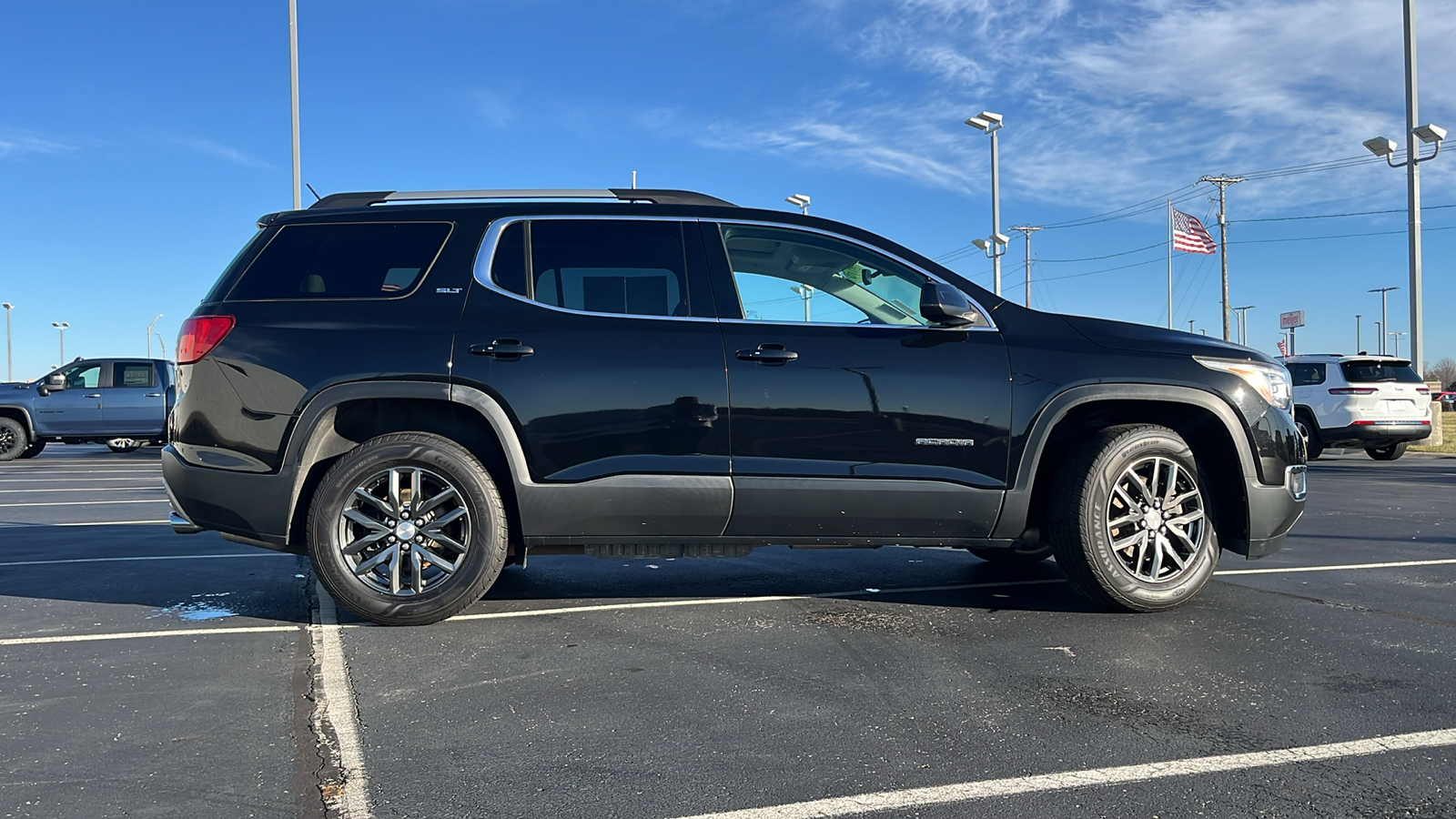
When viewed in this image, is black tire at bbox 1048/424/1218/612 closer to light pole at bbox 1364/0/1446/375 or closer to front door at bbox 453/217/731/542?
front door at bbox 453/217/731/542

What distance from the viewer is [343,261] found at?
4699 millimetres

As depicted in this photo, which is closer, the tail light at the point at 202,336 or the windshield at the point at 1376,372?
the tail light at the point at 202,336

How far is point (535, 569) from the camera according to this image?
6.17 metres

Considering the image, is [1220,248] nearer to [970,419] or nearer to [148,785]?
[970,419]

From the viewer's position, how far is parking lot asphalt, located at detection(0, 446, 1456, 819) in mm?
2721

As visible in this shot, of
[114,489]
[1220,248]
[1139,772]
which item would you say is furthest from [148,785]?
[1220,248]

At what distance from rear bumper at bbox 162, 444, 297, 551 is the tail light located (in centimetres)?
43

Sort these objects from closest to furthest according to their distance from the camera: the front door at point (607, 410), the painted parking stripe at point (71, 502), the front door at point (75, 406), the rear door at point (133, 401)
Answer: the front door at point (607, 410), the painted parking stripe at point (71, 502), the front door at point (75, 406), the rear door at point (133, 401)

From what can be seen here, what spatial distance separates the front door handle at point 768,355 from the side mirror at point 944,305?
0.61 meters

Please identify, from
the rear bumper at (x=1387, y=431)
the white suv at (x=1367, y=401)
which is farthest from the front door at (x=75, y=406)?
the rear bumper at (x=1387, y=431)

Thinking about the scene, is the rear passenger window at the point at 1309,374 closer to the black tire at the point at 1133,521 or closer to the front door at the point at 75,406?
the black tire at the point at 1133,521

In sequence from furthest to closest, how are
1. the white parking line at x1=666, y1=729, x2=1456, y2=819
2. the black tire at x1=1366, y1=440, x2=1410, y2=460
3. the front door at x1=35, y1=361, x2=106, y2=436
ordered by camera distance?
the front door at x1=35, y1=361, x2=106, y2=436, the black tire at x1=1366, y1=440, x2=1410, y2=460, the white parking line at x1=666, y1=729, x2=1456, y2=819

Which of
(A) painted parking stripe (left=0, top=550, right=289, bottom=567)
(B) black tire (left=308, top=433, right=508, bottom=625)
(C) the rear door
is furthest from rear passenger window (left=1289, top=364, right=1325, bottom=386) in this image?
(C) the rear door

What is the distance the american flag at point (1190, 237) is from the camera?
42.5 m
